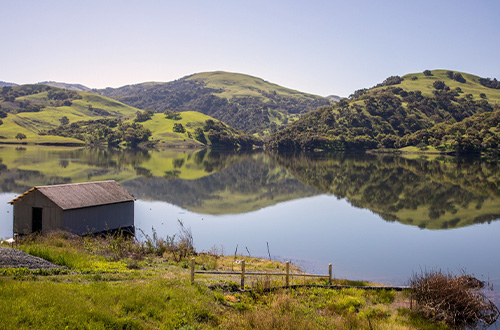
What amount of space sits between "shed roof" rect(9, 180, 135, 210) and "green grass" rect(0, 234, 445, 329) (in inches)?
406

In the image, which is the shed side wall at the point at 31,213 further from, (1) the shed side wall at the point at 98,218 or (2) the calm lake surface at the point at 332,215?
(2) the calm lake surface at the point at 332,215

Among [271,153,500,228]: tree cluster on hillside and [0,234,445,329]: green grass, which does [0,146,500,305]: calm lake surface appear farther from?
[0,234,445,329]: green grass

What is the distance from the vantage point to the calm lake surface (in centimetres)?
3003

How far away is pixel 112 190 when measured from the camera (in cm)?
3347

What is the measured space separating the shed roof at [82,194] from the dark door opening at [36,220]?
1376mm

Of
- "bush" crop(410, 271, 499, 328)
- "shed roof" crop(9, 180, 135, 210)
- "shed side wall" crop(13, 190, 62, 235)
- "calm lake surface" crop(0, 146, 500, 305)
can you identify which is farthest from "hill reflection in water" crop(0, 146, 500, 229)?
"bush" crop(410, 271, 499, 328)

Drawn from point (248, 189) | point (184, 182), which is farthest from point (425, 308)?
point (184, 182)

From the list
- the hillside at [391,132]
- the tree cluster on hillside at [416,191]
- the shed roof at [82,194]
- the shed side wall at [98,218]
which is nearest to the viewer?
the shed side wall at [98,218]

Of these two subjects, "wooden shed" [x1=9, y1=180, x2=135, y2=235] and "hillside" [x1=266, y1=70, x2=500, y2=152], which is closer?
"wooden shed" [x1=9, y1=180, x2=135, y2=235]

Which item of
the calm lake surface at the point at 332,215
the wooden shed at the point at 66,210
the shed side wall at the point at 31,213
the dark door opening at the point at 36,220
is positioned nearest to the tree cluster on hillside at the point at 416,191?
the calm lake surface at the point at 332,215

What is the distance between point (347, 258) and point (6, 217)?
29.3 meters

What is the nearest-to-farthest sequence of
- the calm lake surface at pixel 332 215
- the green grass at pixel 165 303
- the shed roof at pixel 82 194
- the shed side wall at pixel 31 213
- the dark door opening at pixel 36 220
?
the green grass at pixel 165 303, the shed side wall at pixel 31 213, the shed roof at pixel 82 194, the dark door opening at pixel 36 220, the calm lake surface at pixel 332 215

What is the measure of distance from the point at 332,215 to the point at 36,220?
29.0 metres

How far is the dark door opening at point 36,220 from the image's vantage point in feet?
97.1
